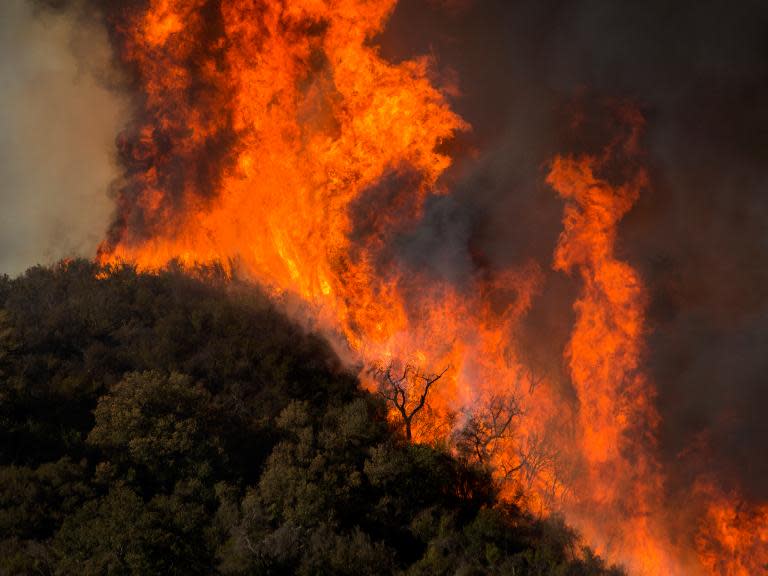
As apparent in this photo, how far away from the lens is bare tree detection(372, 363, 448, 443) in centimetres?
3058

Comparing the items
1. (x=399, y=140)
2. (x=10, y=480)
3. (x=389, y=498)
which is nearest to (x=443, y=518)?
(x=389, y=498)

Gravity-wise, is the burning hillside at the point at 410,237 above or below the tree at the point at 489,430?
above

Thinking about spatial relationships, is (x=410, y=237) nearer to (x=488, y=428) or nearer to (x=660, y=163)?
(x=488, y=428)

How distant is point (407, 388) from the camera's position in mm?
31391

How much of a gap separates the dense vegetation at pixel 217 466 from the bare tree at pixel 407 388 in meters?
0.72

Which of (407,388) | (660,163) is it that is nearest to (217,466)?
(407,388)

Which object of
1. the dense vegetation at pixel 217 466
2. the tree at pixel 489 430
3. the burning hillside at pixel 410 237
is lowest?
the dense vegetation at pixel 217 466

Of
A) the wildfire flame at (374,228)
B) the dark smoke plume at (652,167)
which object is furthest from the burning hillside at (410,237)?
the dark smoke plume at (652,167)

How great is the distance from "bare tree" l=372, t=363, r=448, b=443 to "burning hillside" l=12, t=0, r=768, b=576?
0.32 meters

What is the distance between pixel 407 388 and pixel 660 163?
486 inches

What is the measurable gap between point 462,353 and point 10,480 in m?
14.8

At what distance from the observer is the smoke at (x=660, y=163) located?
29.4 metres

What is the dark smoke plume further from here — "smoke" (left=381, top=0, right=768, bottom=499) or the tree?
the tree

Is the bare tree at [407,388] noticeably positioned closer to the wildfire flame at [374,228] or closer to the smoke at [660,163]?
the wildfire flame at [374,228]
